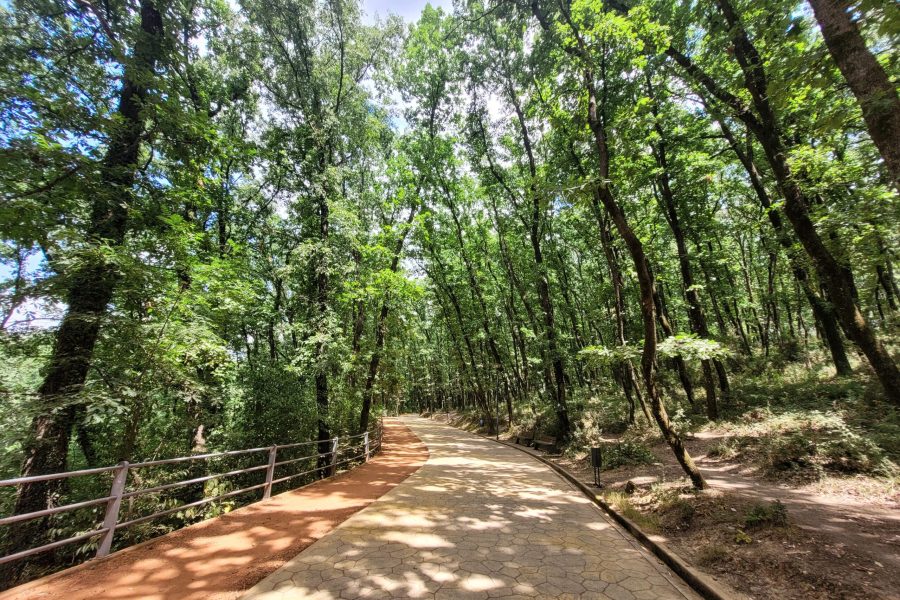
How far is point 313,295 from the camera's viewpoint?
13094 millimetres

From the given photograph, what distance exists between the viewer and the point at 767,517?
4668 millimetres

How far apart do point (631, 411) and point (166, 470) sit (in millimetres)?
15244

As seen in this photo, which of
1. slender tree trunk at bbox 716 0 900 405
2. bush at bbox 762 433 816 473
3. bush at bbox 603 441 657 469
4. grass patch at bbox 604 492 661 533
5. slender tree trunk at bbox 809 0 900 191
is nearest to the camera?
slender tree trunk at bbox 809 0 900 191

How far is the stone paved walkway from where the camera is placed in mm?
3855

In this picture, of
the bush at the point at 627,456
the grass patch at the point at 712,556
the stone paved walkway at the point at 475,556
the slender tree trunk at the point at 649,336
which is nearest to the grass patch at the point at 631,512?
the stone paved walkway at the point at 475,556

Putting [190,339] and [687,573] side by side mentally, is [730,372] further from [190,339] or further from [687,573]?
[190,339]

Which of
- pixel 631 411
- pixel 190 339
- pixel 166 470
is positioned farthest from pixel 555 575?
pixel 631 411

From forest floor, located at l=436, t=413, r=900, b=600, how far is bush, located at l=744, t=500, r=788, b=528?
0.4 inches

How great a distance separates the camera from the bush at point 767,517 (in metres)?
4.61

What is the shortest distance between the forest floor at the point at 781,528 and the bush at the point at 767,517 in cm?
1

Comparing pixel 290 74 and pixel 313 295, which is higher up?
pixel 290 74

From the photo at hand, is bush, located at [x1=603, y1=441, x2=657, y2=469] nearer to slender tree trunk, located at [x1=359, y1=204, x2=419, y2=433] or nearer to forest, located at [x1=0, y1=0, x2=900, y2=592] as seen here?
forest, located at [x1=0, y1=0, x2=900, y2=592]

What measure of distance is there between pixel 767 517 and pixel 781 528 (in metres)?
0.20

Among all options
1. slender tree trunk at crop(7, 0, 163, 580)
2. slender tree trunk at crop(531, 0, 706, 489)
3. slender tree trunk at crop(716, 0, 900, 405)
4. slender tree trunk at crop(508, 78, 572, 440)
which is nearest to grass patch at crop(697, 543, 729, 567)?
Result: slender tree trunk at crop(531, 0, 706, 489)
